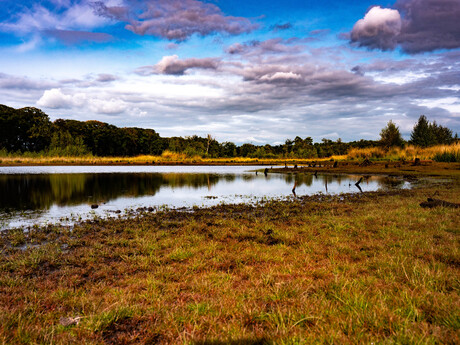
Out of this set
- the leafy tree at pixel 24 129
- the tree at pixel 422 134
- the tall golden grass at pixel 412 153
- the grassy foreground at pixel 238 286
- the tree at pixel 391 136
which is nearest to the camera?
the grassy foreground at pixel 238 286

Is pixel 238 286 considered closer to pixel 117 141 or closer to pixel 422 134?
pixel 422 134

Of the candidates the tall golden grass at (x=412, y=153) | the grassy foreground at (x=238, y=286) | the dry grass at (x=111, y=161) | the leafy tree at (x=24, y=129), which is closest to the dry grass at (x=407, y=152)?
the tall golden grass at (x=412, y=153)

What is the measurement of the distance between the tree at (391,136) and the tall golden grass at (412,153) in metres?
1.66

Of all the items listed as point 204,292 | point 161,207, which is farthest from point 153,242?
point 161,207

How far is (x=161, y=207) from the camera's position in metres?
14.7

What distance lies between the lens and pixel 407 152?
43.9 m

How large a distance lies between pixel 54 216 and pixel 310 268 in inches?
466

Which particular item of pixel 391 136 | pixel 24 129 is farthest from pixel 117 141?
pixel 391 136

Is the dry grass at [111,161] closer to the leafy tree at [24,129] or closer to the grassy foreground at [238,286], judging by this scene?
the leafy tree at [24,129]

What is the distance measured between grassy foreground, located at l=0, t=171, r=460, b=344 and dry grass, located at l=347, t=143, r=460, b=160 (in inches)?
1467

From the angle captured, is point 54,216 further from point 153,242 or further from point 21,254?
point 153,242

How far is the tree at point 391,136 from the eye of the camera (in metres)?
49.0

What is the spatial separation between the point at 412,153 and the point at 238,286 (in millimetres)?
48380

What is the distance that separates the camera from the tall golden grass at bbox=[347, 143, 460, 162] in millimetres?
36000
